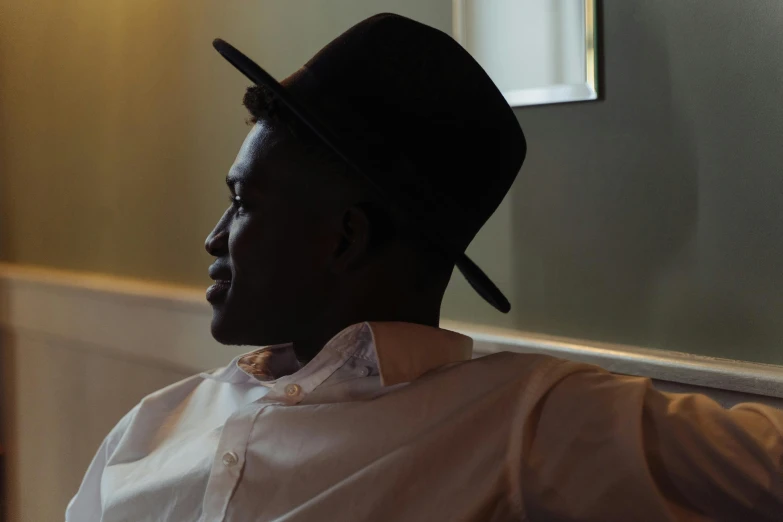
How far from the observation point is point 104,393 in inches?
66.7

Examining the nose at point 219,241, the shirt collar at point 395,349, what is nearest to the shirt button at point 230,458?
the shirt collar at point 395,349

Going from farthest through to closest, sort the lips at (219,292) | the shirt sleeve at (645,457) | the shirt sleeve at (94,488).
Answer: the shirt sleeve at (94,488) → the lips at (219,292) → the shirt sleeve at (645,457)

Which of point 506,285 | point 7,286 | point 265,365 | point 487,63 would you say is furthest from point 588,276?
point 7,286

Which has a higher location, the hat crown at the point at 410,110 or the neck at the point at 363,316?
the hat crown at the point at 410,110

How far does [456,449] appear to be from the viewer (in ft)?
2.24

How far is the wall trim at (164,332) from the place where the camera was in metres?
0.86

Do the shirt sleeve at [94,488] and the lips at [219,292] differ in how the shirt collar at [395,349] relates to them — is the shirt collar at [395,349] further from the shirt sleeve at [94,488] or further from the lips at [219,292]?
the shirt sleeve at [94,488]

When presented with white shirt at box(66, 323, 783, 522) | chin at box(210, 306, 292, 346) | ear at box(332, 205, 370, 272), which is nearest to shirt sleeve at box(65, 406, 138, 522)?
white shirt at box(66, 323, 783, 522)

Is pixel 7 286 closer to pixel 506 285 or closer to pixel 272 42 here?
pixel 272 42

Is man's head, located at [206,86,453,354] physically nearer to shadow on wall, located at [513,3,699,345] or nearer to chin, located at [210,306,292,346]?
chin, located at [210,306,292,346]

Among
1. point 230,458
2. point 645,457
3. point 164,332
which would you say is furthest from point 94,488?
point 645,457

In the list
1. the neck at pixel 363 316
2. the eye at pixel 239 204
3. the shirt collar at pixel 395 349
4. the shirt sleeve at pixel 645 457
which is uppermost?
the eye at pixel 239 204

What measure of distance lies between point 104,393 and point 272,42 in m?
0.92

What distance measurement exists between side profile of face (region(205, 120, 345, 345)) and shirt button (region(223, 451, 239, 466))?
0.40 ft
